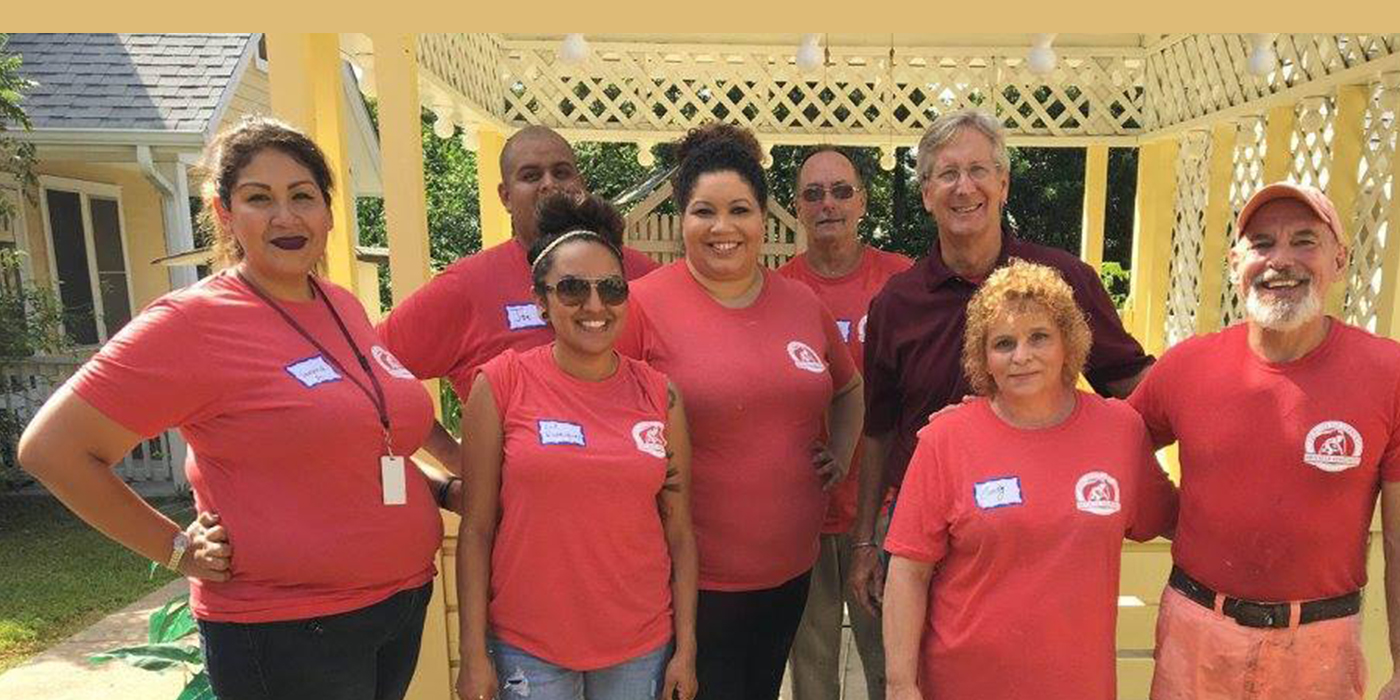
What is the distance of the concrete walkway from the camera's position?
4113mm

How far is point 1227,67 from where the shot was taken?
4.86 metres

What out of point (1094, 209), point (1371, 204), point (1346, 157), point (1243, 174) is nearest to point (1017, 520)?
point (1371, 204)

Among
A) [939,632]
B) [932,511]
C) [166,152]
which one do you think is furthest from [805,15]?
[166,152]

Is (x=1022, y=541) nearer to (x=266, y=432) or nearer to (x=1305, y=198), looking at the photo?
(x=1305, y=198)

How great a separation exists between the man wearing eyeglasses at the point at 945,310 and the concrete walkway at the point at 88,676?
365 centimetres

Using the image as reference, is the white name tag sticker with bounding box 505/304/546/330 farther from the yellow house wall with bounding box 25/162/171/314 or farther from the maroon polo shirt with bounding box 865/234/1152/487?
the yellow house wall with bounding box 25/162/171/314

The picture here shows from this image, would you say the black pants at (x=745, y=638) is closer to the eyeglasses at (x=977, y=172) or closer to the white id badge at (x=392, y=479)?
the white id badge at (x=392, y=479)

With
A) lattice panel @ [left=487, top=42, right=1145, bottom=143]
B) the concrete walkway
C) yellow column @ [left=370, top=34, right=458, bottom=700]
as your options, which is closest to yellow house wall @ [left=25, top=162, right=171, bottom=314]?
the concrete walkway

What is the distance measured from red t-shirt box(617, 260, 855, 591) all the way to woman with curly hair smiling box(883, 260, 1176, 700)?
39cm

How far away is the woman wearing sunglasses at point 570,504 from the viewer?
6.08ft

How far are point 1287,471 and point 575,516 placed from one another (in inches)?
61.8

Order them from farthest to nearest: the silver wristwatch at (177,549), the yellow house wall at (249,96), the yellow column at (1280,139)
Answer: the yellow house wall at (249,96)
the yellow column at (1280,139)
the silver wristwatch at (177,549)

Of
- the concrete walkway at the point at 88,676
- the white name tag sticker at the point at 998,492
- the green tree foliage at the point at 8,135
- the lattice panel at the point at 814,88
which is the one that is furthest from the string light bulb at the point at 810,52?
the green tree foliage at the point at 8,135

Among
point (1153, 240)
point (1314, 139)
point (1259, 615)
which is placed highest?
point (1314, 139)
